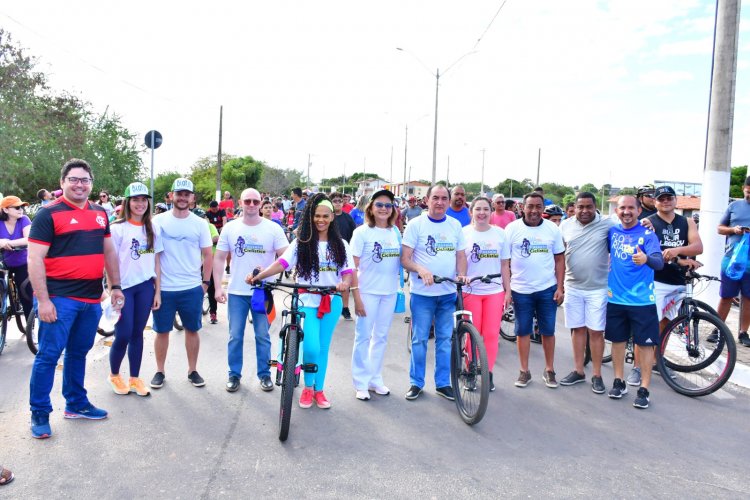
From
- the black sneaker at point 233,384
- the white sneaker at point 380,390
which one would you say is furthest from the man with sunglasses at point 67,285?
the white sneaker at point 380,390

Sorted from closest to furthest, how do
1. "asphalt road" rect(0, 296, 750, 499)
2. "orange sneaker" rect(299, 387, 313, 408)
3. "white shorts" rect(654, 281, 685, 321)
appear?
"asphalt road" rect(0, 296, 750, 499), "orange sneaker" rect(299, 387, 313, 408), "white shorts" rect(654, 281, 685, 321)

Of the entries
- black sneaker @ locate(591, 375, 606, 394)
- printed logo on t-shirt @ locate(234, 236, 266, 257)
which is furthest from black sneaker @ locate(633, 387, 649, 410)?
printed logo on t-shirt @ locate(234, 236, 266, 257)

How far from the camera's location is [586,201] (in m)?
5.63

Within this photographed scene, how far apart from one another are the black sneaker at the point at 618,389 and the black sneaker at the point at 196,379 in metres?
3.96

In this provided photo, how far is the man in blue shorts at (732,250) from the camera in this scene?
6.97 m

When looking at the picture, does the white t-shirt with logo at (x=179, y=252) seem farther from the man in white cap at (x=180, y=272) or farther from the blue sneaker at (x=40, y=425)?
the blue sneaker at (x=40, y=425)

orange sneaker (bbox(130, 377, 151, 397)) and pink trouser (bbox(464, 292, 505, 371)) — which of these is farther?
pink trouser (bbox(464, 292, 505, 371))

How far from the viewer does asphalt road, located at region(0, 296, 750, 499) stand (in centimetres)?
360

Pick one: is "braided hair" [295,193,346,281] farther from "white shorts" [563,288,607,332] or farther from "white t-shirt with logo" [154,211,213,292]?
"white shorts" [563,288,607,332]

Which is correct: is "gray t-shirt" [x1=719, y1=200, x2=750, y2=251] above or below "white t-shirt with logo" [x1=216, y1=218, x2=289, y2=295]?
above

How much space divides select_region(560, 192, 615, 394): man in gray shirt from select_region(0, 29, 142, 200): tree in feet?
71.9

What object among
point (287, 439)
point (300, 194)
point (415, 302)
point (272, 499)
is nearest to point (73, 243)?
point (287, 439)

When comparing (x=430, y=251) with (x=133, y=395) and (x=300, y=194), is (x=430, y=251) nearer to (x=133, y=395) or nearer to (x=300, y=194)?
(x=133, y=395)

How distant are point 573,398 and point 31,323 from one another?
5.79 metres
